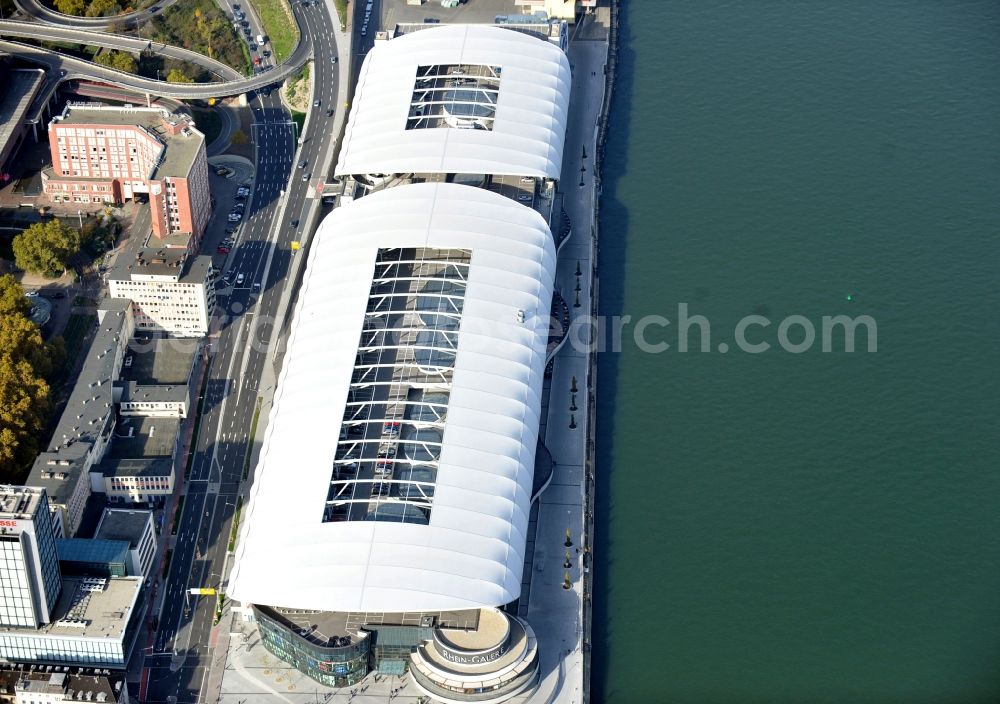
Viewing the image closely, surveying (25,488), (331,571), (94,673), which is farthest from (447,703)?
(25,488)

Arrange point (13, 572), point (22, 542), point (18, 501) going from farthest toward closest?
point (13, 572)
point (18, 501)
point (22, 542)

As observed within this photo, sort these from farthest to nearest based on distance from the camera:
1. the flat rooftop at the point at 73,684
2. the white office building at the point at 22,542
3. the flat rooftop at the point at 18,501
Result: the flat rooftop at the point at 73,684, the flat rooftop at the point at 18,501, the white office building at the point at 22,542

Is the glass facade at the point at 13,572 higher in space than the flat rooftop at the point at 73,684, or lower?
higher

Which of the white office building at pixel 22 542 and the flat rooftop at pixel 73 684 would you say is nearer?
the white office building at pixel 22 542

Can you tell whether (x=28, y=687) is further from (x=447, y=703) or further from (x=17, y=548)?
(x=447, y=703)

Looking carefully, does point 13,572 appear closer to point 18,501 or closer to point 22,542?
point 22,542

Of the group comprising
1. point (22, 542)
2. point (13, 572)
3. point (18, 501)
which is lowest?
point (13, 572)

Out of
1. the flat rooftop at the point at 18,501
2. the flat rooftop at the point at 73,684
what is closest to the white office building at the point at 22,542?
the flat rooftop at the point at 18,501

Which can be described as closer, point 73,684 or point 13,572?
point 13,572

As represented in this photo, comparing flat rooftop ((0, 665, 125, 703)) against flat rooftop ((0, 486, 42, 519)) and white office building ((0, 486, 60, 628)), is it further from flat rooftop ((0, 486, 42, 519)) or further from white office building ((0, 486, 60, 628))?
flat rooftop ((0, 486, 42, 519))

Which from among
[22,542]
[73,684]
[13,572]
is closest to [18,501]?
[22,542]

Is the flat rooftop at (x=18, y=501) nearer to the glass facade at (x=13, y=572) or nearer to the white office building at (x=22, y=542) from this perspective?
Answer: the white office building at (x=22, y=542)

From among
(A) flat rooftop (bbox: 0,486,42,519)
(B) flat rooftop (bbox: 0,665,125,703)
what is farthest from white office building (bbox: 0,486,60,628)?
(B) flat rooftop (bbox: 0,665,125,703)
